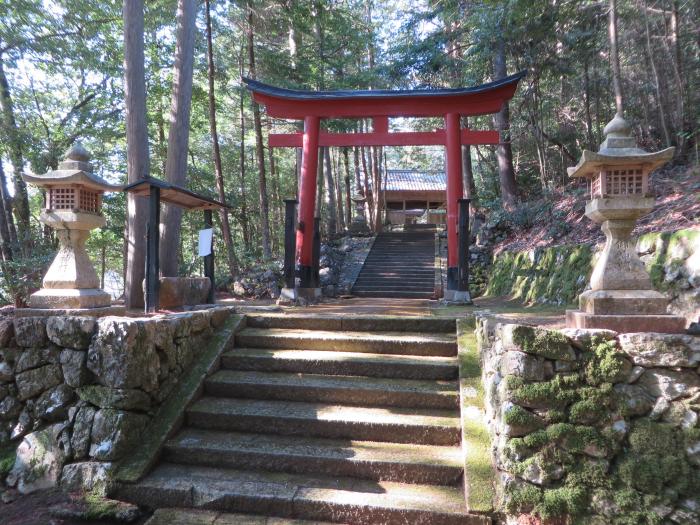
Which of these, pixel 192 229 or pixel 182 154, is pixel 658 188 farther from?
pixel 192 229

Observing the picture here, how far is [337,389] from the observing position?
→ 3842 mm

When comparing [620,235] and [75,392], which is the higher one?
[620,235]

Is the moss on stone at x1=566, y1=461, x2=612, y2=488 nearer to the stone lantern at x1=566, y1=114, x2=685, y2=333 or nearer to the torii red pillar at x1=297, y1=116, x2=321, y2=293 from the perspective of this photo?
the stone lantern at x1=566, y1=114, x2=685, y2=333

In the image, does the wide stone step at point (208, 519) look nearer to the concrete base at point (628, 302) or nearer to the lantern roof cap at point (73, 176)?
the concrete base at point (628, 302)

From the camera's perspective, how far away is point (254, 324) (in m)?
4.91

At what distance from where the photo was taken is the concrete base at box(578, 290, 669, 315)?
3.02m

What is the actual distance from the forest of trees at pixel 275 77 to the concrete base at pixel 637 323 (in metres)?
6.20

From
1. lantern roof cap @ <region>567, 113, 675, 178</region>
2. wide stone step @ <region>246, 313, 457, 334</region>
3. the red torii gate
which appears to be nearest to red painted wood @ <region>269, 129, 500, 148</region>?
the red torii gate

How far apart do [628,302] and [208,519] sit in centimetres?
328

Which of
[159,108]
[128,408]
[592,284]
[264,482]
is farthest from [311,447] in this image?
[159,108]

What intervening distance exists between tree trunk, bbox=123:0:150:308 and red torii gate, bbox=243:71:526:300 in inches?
69.5

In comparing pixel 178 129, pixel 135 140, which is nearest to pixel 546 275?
pixel 178 129

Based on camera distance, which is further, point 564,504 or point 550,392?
point 550,392

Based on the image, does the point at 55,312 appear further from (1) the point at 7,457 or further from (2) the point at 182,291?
(2) the point at 182,291
